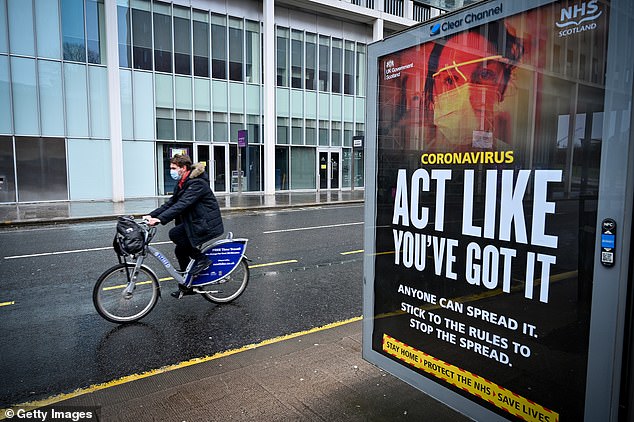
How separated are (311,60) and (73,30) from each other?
1227cm

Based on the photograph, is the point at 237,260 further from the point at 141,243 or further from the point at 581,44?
the point at 581,44

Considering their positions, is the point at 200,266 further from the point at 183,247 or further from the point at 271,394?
the point at 271,394

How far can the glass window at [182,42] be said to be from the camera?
21844 mm

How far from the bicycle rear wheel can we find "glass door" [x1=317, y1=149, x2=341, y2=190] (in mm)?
21375

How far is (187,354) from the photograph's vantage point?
14.1ft

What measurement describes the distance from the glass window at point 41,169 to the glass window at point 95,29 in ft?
13.3

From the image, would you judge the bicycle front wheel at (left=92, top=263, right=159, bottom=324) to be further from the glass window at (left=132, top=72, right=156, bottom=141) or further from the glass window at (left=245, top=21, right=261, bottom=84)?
the glass window at (left=245, top=21, right=261, bottom=84)

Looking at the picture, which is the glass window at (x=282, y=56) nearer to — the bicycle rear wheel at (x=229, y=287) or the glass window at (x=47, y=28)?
the glass window at (x=47, y=28)

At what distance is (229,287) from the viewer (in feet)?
19.9

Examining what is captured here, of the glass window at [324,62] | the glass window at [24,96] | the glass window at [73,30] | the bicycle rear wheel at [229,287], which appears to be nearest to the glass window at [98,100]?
the glass window at [73,30]

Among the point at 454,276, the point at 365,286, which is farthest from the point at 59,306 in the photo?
the point at 454,276

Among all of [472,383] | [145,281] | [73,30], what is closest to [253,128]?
[73,30]

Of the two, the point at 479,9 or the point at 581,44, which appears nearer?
the point at 581,44

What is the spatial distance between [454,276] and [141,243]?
3592 mm
